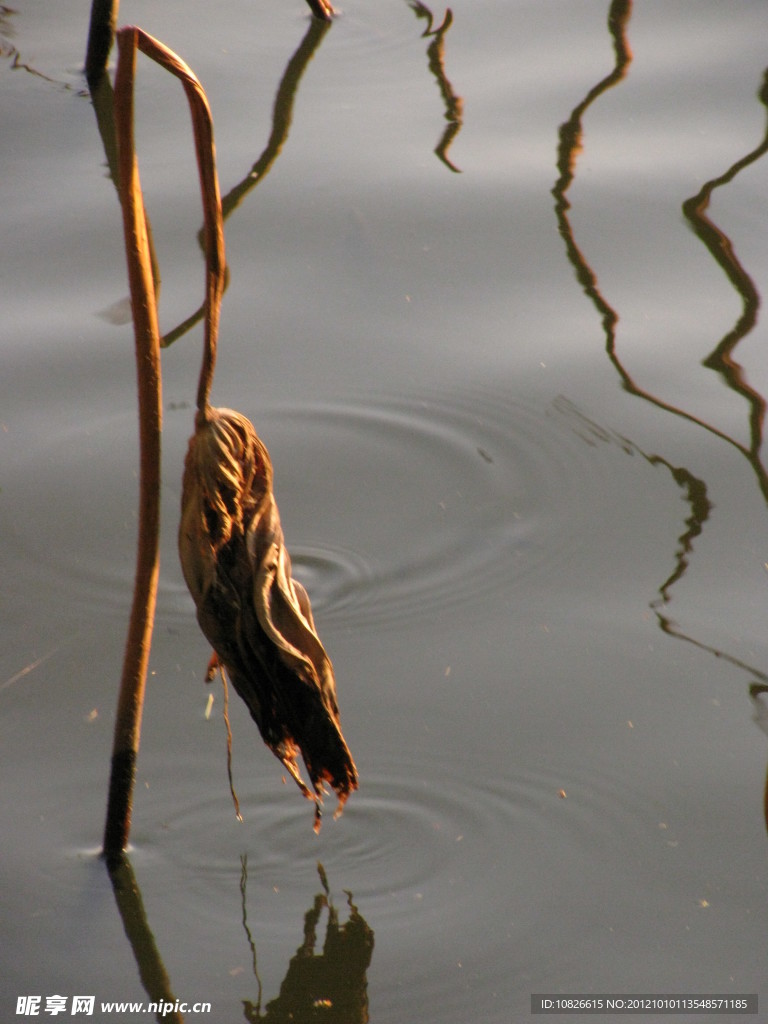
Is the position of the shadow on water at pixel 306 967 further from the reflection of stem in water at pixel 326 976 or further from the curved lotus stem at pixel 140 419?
the curved lotus stem at pixel 140 419

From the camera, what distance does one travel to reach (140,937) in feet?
4.14

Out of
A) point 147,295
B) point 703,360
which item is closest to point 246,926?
point 147,295

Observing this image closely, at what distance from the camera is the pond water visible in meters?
1.27

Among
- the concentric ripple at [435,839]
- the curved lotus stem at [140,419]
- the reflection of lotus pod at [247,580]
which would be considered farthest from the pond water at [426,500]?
the reflection of lotus pod at [247,580]

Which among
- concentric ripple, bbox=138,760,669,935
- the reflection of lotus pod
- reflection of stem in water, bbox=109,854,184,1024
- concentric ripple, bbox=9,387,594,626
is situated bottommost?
reflection of stem in water, bbox=109,854,184,1024

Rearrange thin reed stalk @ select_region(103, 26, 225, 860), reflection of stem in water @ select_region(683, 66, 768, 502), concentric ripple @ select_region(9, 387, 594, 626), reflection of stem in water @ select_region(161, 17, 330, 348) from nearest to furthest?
thin reed stalk @ select_region(103, 26, 225, 860) < concentric ripple @ select_region(9, 387, 594, 626) < reflection of stem in water @ select_region(683, 66, 768, 502) < reflection of stem in water @ select_region(161, 17, 330, 348)

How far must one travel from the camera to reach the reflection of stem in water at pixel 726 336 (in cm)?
174

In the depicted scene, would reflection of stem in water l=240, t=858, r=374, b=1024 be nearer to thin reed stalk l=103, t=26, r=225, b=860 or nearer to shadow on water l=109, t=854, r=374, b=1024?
shadow on water l=109, t=854, r=374, b=1024

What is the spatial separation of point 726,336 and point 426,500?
646 millimetres

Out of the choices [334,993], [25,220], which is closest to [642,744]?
[334,993]

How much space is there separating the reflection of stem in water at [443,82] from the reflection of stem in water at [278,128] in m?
0.24

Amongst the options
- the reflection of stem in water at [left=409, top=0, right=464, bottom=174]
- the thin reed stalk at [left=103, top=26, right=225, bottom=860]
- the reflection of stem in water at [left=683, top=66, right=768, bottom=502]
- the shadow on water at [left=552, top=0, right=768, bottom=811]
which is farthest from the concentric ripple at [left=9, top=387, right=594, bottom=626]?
the reflection of stem in water at [left=409, top=0, right=464, bottom=174]

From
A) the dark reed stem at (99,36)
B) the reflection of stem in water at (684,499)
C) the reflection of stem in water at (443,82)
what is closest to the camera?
the reflection of stem in water at (684,499)

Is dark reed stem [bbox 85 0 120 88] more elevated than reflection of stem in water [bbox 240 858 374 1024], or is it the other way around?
dark reed stem [bbox 85 0 120 88]
